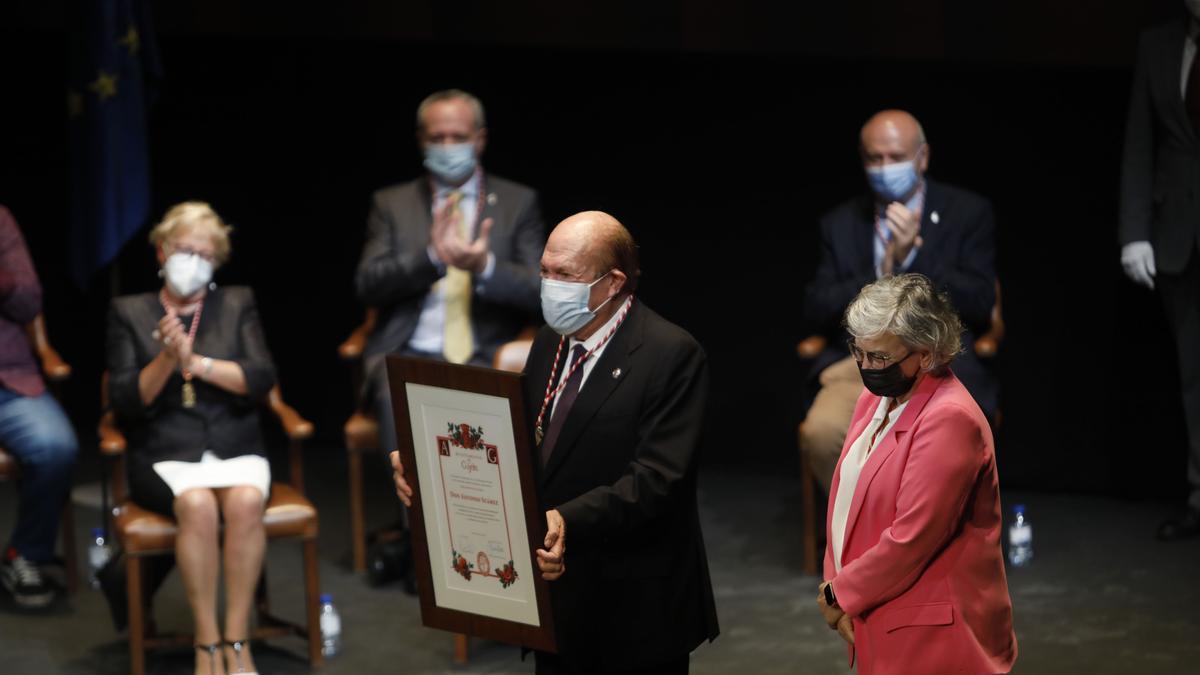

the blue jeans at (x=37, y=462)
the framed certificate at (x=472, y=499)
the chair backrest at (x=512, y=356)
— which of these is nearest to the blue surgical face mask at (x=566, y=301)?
the framed certificate at (x=472, y=499)

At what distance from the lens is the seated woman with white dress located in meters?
5.24

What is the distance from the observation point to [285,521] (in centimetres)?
542

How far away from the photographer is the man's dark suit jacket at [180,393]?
548 centimetres

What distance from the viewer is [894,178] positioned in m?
6.04

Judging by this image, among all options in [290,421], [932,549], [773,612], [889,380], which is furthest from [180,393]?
[932,549]

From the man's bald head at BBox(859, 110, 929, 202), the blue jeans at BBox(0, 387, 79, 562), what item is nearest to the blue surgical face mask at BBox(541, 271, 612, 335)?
the man's bald head at BBox(859, 110, 929, 202)

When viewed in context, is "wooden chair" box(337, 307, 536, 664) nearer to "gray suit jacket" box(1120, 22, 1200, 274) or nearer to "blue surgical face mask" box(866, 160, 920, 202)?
"blue surgical face mask" box(866, 160, 920, 202)

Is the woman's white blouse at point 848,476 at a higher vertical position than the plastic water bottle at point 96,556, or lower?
higher

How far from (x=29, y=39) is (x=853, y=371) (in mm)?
3997

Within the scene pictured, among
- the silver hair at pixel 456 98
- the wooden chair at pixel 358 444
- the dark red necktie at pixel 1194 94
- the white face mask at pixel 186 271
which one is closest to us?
the white face mask at pixel 186 271

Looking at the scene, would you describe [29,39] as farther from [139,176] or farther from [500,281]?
[500,281]

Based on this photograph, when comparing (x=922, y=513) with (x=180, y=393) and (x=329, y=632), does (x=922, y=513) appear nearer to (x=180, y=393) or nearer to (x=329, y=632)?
(x=329, y=632)

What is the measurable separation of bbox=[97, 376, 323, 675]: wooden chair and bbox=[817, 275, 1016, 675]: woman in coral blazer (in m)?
2.21

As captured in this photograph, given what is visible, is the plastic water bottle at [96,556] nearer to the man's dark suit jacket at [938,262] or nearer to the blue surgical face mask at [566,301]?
the man's dark suit jacket at [938,262]
